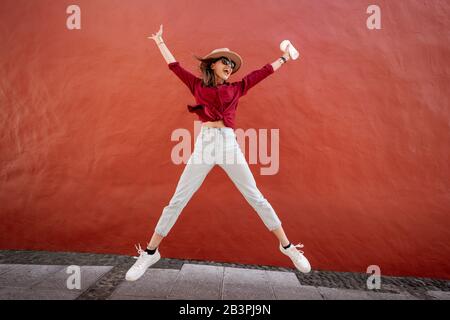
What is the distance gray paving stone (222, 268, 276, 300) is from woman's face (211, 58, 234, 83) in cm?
189

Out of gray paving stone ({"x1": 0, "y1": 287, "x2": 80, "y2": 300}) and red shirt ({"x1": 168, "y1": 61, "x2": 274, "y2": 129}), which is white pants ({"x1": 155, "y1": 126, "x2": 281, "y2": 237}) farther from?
gray paving stone ({"x1": 0, "y1": 287, "x2": 80, "y2": 300})

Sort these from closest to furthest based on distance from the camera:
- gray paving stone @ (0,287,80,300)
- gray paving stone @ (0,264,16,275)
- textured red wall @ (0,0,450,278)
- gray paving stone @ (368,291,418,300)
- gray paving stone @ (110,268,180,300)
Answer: gray paving stone @ (0,287,80,300) → gray paving stone @ (110,268,180,300) → gray paving stone @ (368,291,418,300) → gray paving stone @ (0,264,16,275) → textured red wall @ (0,0,450,278)

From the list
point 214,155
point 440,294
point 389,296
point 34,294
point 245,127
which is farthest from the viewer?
point 245,127

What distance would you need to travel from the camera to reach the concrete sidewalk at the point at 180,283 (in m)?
2.52

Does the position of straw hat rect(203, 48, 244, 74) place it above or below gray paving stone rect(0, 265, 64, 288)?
above

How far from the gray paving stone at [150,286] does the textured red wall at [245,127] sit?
459 mm

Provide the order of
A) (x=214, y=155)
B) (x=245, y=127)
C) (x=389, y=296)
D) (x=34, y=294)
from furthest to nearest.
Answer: (x=245, y=127) < (x=389, y=296) < (x=214, y=155) < (x=34, y=294)

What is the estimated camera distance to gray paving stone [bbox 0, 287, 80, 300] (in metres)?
2.38

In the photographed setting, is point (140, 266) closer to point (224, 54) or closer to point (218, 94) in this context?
point (218, 94)

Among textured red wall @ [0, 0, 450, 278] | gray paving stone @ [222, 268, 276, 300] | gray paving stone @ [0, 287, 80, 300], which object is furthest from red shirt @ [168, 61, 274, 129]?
gray paving stone @ [0, 287, 80, 300]

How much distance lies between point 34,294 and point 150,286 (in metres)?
0.91

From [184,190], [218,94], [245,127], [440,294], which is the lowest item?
[440,294]

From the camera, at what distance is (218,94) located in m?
2.65

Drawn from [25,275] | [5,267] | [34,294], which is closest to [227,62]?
[34,294]
